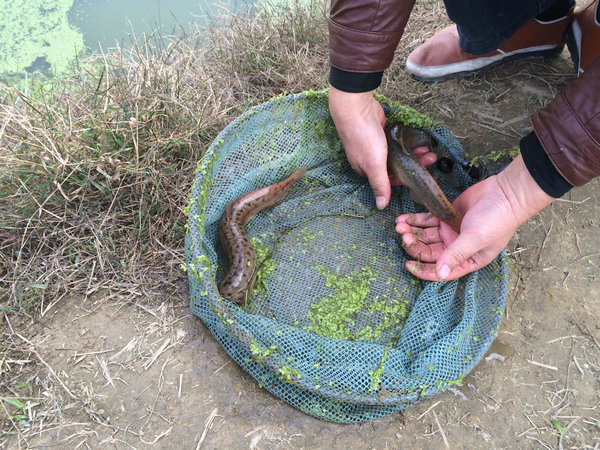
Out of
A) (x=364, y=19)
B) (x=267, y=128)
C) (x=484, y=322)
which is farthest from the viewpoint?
(x=267, y=128)

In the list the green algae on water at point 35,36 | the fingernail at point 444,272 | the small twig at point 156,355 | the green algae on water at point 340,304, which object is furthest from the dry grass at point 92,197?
the green algae on water at point 35,36

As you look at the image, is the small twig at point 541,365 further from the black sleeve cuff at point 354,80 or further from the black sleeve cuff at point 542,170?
the black sleeve cuff at point 354,80

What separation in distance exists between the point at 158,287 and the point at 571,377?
241 centimetres

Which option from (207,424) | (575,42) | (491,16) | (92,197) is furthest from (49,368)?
(575,42)

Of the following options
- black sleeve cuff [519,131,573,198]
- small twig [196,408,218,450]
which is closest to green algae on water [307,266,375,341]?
small twig [196,408,218,450]

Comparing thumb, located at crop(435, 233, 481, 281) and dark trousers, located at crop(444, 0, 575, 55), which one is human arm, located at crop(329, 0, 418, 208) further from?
thumb, located at crop(435, 233, 481, 281)

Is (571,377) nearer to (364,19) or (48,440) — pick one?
(364,19)

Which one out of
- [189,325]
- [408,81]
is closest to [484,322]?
[189,325]

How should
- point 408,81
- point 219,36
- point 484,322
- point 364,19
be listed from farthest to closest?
point 219,36, point 408,81, point 484,322, point 364,19

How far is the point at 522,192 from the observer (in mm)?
2193

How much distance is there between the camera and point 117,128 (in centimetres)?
271

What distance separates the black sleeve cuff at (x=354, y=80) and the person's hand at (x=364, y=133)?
0.04 m

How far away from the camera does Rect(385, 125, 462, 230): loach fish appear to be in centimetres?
264

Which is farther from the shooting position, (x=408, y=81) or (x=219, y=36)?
(x=219, y=36)
